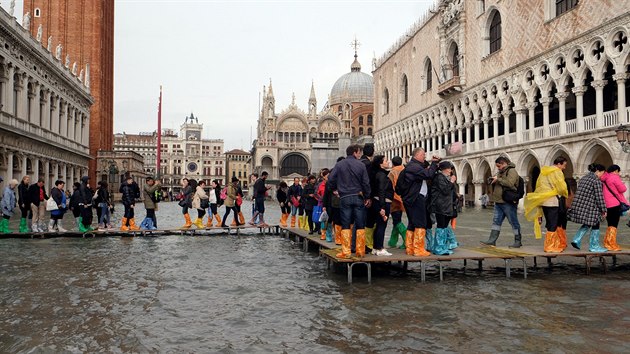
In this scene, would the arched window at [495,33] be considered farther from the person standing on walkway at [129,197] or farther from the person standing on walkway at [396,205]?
the person standing on walkway at [396,205]

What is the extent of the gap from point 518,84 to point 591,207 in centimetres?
2570

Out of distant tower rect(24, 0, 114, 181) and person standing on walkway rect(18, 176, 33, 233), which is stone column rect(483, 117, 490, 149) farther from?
distant tower rect(24, 0, 114, 181)

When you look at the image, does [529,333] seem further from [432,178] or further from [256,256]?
[256,256]

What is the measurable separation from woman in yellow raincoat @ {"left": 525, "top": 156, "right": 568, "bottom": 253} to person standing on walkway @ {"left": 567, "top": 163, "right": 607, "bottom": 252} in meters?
0.27

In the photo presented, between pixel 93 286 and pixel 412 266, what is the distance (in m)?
5.64

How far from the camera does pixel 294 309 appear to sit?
651cm

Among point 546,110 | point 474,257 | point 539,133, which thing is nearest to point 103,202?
point 474,257

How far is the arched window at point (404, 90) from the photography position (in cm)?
5594

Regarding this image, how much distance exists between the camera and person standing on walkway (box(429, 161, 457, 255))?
9.23 m

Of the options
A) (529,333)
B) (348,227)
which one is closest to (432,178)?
(348,227)

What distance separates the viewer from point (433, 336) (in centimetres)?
530

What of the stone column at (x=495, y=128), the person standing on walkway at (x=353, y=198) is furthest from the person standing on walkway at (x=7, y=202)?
the stone column at (x=495, y=128)

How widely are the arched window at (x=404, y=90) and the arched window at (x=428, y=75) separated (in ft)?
17.7

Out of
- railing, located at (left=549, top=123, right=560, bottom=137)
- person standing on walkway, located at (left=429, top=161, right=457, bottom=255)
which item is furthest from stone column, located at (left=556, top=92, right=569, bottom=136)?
person standing on walkway, located at (left=429, top=161, right=457, bottom=255)
